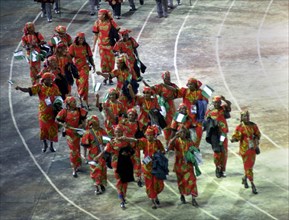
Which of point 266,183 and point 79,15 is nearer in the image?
point 266,183

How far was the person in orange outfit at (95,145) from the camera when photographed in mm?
21188

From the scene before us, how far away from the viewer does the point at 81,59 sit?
25.6 m

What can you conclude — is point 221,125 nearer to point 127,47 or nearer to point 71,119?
point 71,119

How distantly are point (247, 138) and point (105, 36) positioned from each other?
7.38m

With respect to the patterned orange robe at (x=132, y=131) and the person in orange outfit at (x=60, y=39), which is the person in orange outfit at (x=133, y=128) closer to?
the patterned orange robe at (x=132, y=131)

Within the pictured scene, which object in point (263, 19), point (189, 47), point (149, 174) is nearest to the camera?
point (149, 174)

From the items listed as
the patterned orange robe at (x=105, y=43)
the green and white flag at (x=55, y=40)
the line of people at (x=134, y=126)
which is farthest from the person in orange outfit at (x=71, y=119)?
the patterned orange robe at (x=105, y=43)

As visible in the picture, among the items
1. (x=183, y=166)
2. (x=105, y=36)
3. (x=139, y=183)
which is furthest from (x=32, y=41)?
(x=183, y=166)

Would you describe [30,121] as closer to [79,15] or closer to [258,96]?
[258,96]

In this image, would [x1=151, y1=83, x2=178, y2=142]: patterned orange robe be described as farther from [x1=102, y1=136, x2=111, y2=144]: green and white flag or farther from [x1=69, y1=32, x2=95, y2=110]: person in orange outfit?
[x1=69, y1=32, x2=95, y2=110]: person in orange outfit

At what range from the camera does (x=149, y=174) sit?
20.6 meters

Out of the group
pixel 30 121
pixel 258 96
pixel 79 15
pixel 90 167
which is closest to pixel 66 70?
pixel 30 121

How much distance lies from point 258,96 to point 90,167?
653cm

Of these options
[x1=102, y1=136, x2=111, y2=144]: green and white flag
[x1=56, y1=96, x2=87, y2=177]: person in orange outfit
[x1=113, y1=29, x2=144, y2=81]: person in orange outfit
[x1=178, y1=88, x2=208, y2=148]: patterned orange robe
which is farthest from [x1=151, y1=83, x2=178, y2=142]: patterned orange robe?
[x1=113, y1=29, x2=144, y2=81]: person in orange outfit
